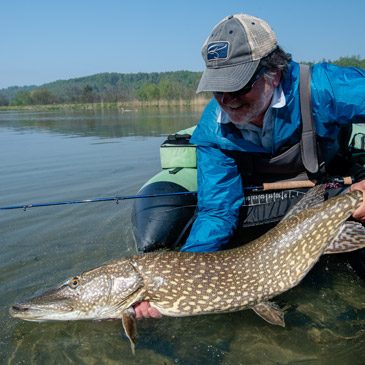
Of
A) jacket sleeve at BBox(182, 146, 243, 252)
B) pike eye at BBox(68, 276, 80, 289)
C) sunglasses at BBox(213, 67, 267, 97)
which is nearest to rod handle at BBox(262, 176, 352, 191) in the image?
jacket sleeve at BBox(182, 146, 243, 252)

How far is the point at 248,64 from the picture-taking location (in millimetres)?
2803

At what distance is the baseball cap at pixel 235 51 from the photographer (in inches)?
110

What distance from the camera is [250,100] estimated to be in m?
2.95

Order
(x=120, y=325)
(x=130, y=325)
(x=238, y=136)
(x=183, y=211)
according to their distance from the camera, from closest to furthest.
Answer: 1. (x=130, y=325)
2. (x=120, y=325)
3. (x=238, y=136)
4. (x=183, y=211)

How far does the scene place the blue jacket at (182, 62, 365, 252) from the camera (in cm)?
312

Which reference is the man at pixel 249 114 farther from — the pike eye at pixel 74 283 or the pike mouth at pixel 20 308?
the pike mouth at pixel 20 308

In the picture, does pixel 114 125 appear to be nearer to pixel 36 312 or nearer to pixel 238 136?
pixel 238 136

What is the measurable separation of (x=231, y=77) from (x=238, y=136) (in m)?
0.76

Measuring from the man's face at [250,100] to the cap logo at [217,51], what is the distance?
25cm

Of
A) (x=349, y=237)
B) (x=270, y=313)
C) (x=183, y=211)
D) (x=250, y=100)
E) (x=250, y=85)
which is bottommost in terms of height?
(x=270, y=313)

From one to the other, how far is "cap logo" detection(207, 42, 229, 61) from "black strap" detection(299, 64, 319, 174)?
72 centimetres

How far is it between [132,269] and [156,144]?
11.7m

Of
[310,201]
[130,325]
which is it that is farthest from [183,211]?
[130,325]

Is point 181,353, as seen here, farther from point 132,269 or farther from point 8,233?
point 8,233
